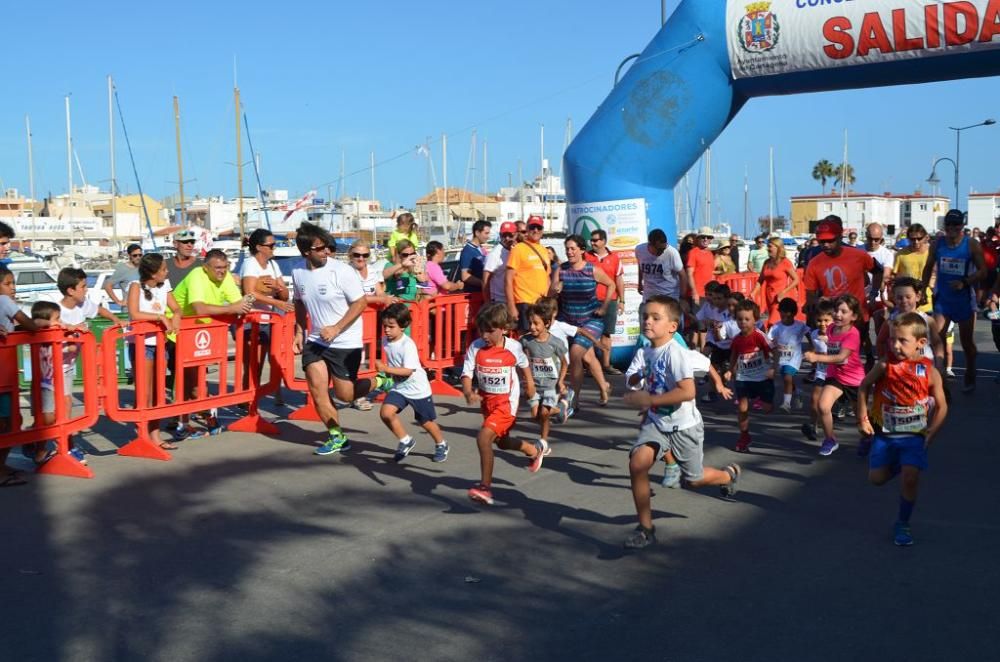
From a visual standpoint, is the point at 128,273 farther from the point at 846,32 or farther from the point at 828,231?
the point at 846,32

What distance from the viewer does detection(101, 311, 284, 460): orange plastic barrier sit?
8062mm

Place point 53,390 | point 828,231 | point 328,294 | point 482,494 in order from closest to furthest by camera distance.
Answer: point 482,494 < point 53,390 < point 328,294 < point 828,231

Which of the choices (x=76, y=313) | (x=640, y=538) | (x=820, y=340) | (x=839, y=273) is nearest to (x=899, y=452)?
(x=640, y=538)

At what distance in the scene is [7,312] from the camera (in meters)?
7.43

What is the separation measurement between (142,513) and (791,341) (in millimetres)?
5579

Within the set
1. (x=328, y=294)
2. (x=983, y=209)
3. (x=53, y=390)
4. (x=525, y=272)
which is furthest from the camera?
(x=983, y=209)

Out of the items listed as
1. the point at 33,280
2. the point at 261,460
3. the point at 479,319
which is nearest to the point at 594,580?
the point at 479,319

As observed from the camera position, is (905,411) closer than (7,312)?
Yes

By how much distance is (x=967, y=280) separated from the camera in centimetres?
1009

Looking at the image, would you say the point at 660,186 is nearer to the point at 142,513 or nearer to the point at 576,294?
the point at 576,294

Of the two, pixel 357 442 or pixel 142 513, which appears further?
pixel 357 442

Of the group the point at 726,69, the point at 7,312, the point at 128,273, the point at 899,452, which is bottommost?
the point at 899,452

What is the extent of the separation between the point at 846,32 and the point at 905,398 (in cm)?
710

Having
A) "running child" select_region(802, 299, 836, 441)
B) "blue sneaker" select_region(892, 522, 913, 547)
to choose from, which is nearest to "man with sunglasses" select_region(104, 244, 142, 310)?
"running child" select_region(802, 299, 836, 441)
